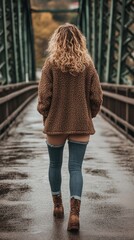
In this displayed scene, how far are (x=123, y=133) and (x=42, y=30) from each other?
95075 mm

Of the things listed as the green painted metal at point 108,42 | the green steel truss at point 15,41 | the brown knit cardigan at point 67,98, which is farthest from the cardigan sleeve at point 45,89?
the green steel truss at point 15,41

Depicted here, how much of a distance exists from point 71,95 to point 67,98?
0.04m

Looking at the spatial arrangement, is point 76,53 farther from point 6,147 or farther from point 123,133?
point 123,133

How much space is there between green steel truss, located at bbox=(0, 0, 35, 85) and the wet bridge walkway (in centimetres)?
757

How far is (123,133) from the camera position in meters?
12.8

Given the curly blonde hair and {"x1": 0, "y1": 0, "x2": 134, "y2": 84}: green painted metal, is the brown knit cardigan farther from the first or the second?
{"x1": 0, "y1": 0, "x2": 134, "y2": 84}: green painted metal

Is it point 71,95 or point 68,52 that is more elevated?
point 68,52

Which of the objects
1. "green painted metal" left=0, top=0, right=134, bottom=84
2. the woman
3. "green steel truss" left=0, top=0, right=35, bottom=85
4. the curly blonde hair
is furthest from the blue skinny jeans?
"green steel truss" left=0, top=0, right=35, bottom=85

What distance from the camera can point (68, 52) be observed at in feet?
16.0

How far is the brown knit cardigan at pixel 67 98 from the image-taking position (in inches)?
195

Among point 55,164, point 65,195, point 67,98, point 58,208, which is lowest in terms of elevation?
point 65,195

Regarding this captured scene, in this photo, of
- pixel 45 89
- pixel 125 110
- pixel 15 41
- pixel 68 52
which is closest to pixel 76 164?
pixel 45 89

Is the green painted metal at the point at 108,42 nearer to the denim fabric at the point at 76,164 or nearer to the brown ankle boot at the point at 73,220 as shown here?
the denim fabric at the point at 76,164

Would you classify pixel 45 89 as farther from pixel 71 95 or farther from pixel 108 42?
pixel 108 42
